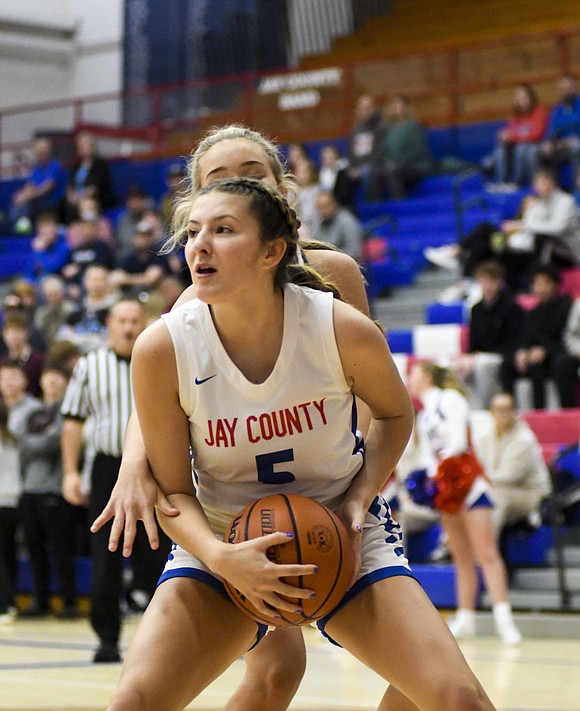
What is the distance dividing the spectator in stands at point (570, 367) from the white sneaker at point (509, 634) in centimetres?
253

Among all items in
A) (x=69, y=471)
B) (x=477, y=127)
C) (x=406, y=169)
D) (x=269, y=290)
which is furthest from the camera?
(x=477, y=127)

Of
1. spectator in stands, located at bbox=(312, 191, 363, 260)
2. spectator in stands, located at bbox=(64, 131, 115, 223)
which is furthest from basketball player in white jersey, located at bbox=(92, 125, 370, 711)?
spectator in stands, located at bbox=(64, 131, 115, 223)

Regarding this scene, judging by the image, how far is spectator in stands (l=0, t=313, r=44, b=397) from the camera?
1098 cm

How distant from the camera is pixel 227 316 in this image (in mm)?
3148

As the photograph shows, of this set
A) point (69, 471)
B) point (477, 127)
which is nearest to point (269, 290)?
point (69, 471)

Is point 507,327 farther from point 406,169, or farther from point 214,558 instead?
point 214,558

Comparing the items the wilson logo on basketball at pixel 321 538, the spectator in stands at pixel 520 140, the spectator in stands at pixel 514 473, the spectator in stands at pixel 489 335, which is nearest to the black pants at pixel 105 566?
the spectator in stands at pixel 514 473

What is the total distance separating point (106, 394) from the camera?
699 cm

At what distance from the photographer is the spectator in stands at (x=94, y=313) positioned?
11133mm

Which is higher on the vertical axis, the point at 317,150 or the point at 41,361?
the point at 317,150

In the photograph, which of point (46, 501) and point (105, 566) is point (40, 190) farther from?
point (105, 566)

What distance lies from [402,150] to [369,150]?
1.19 ft

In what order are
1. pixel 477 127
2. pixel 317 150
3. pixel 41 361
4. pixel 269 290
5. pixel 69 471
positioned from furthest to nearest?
1. pixel 317 150
2. pixel 477 127
3. pixel 41 361
4. pixel 69 471
5. pixel 269 290

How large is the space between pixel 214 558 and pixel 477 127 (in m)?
12.8
